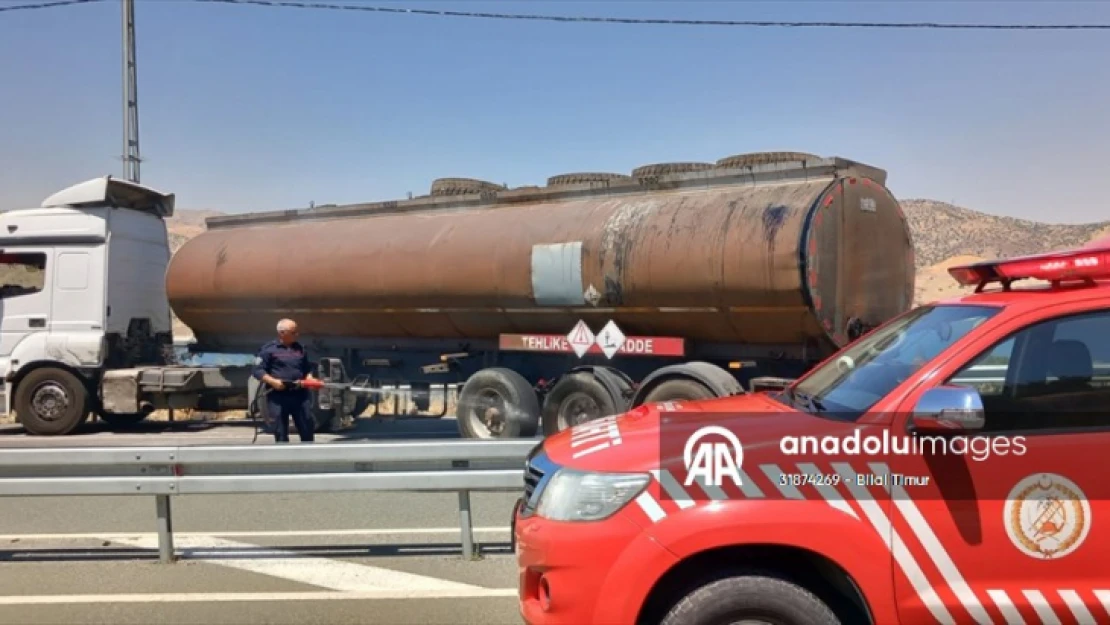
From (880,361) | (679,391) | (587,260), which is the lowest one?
(679,391)

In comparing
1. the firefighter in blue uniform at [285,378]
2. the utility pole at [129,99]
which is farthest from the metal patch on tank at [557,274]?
the utility pole at [129,99]

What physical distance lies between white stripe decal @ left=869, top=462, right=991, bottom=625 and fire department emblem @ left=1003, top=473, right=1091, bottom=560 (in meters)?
0.24

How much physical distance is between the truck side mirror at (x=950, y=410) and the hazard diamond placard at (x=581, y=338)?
23.0 ft

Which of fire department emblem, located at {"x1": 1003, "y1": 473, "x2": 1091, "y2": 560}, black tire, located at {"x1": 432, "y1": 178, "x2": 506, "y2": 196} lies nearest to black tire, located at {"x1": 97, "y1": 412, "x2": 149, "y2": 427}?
black tire, located at {"x1": 432, "y1": 178, "x2": 506, "y2": 196}

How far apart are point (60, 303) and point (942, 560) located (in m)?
13.6

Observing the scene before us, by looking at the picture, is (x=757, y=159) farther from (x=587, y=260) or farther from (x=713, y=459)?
(x=713, y=459)

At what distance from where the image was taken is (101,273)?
1348cm

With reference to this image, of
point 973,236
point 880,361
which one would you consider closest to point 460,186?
point 880,361

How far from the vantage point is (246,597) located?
534 centimetres

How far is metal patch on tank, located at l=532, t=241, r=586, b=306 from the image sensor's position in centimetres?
1030

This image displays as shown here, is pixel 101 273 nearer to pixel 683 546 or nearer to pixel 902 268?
pixel 902 268

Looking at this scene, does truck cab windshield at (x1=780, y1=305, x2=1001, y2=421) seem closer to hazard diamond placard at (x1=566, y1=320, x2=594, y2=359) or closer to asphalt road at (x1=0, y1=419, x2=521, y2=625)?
asphalt road at (x1=0, y1=419, x2=521, y2=625)

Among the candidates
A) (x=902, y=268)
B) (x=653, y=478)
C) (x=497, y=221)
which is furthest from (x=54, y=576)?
(x=902, y=268)

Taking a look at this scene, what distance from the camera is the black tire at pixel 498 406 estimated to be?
10812mm
